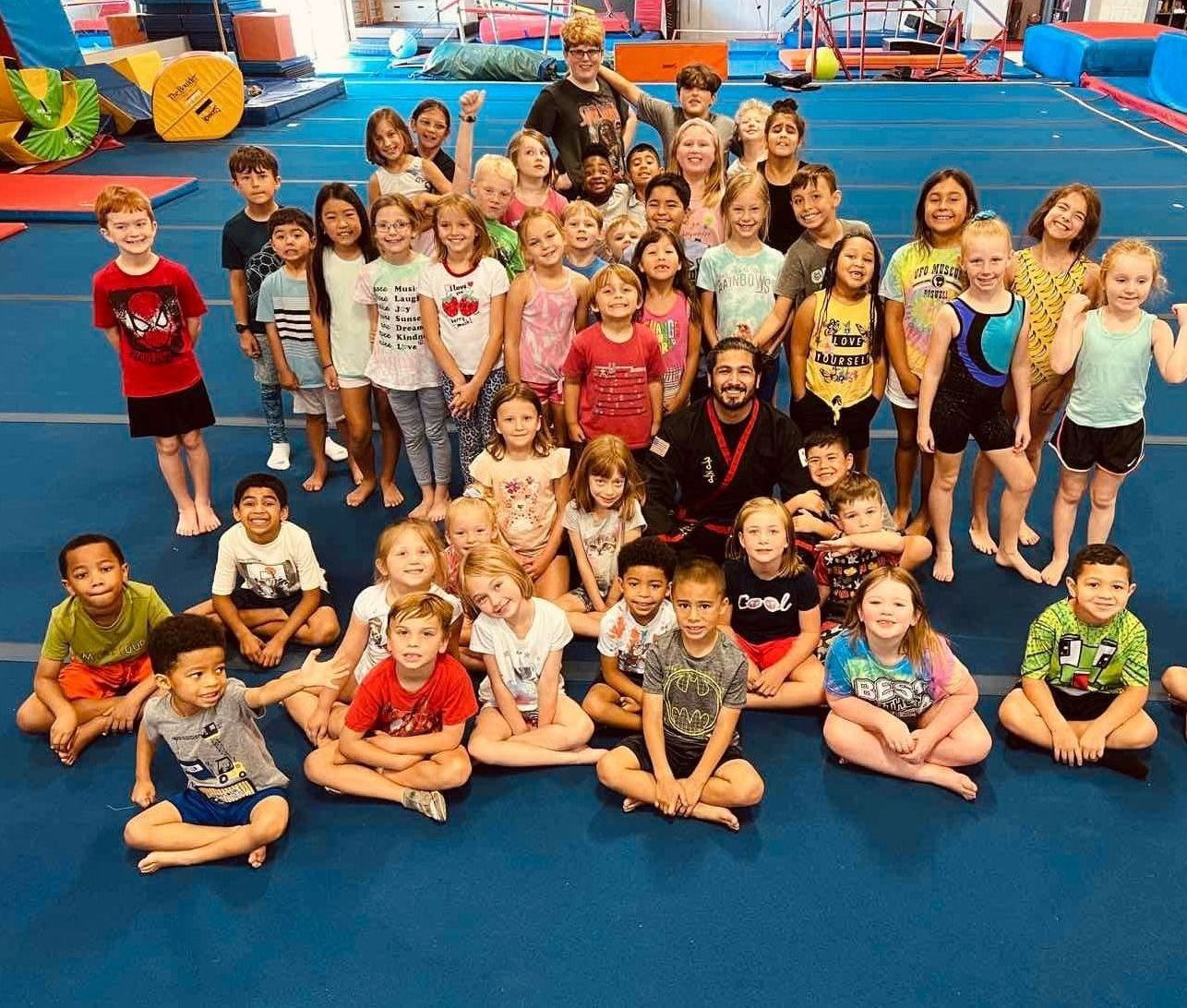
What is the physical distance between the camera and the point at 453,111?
12945 millimetres

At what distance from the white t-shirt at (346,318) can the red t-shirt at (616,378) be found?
0.99m

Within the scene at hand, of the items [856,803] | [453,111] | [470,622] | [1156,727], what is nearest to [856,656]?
[856,803]

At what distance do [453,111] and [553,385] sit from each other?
10.4 meters

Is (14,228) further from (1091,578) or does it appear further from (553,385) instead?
(1091,578)

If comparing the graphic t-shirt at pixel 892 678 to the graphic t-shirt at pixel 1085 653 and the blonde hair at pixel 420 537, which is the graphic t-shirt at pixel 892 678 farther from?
the blonde hair at pixel 420 537

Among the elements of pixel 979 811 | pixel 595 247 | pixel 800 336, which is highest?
pixel 595 247

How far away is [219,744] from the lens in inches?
103

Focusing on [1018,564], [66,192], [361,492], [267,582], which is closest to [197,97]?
[66,192]

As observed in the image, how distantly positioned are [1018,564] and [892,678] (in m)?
1.23

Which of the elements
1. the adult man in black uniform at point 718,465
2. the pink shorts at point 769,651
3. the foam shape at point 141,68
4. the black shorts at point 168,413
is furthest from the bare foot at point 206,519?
the foam shape at point 141,68

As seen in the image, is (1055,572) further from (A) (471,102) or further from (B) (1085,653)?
(A) (471,102)

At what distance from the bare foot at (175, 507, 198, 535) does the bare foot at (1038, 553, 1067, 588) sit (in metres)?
3.54

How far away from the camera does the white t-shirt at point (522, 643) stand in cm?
292

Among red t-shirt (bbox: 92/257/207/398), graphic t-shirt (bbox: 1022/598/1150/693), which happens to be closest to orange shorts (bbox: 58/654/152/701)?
red t-shirt (bbox: 92/257/207/398)
